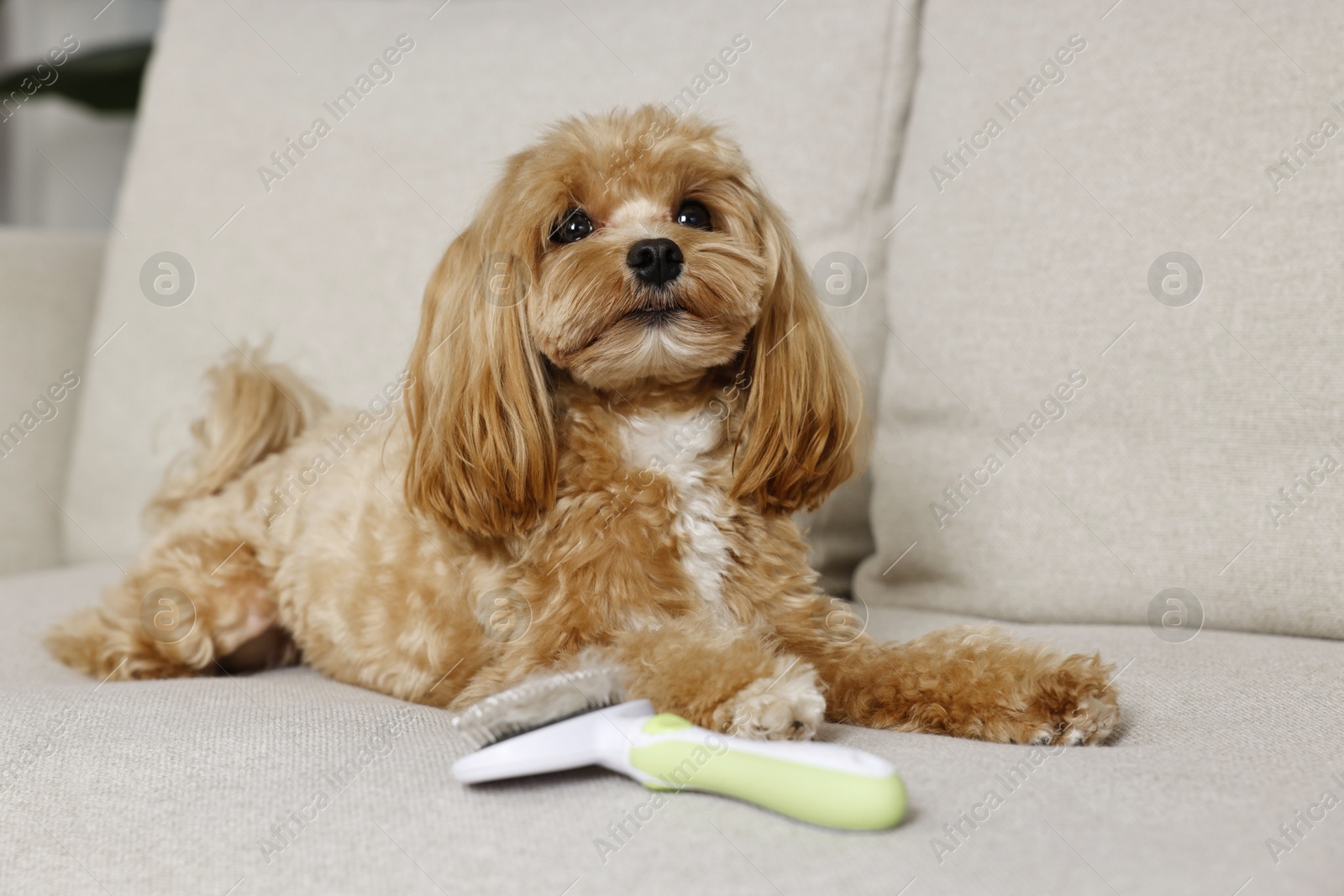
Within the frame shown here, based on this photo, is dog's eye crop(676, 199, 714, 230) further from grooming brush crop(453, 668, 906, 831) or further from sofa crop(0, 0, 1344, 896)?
grooming brush crop(453, 668, 906, 831)

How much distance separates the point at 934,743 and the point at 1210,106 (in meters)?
1.17

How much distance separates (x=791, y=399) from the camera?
1.50 metres

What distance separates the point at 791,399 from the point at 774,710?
0.51 metres

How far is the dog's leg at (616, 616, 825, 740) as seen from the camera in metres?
1.14

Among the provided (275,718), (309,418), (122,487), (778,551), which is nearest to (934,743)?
(778,551)

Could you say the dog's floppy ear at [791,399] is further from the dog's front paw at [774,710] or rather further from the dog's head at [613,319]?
the dog's front paw at [774,710]

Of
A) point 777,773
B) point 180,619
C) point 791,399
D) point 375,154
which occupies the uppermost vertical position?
point 375,154

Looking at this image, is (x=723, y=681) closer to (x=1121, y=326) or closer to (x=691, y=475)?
(x=691, y=475)

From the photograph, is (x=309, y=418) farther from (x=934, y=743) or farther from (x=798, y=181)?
(x=934, y=743)

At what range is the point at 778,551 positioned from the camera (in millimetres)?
1508

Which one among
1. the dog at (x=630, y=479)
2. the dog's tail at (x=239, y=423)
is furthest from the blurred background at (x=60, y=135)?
the dog at (x=630, y=479)

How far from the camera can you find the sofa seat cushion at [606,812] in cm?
91

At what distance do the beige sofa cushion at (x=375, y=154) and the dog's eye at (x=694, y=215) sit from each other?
0.49 metres

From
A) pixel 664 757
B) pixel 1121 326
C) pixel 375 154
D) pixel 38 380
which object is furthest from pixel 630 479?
pixel 38 380
